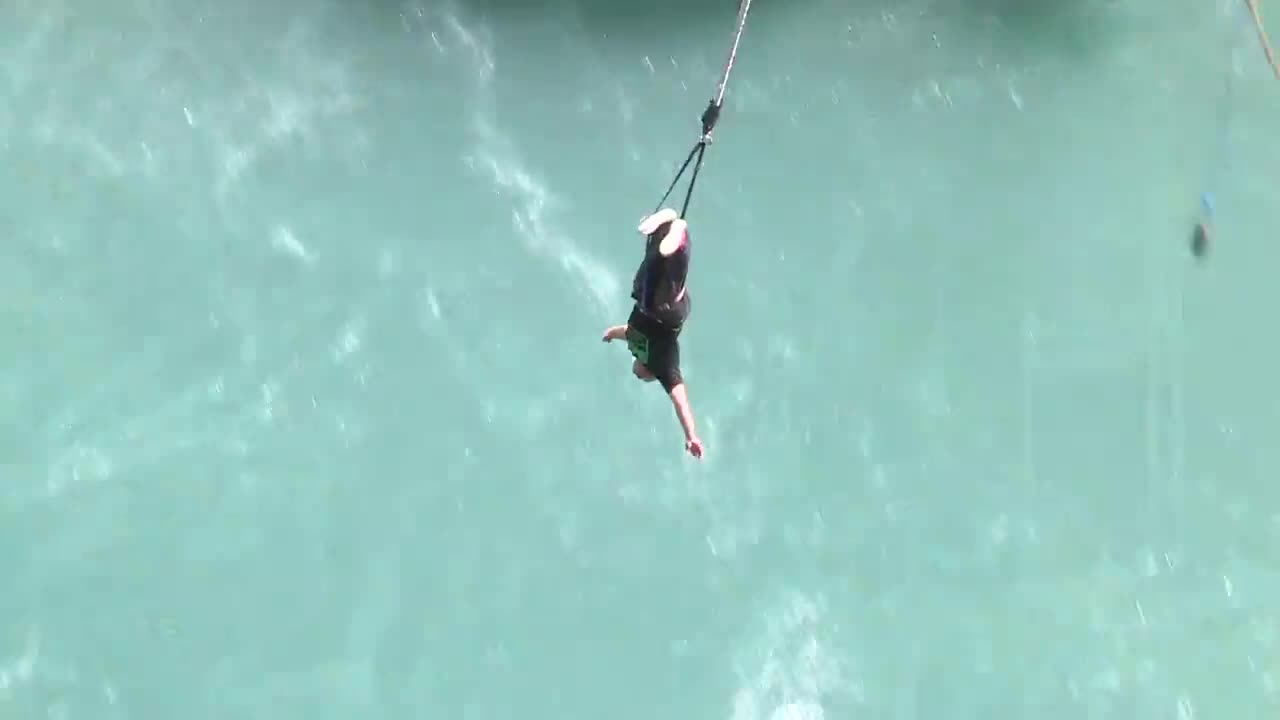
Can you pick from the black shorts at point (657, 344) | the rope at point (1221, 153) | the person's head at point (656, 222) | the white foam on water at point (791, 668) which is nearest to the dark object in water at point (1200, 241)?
the rope at point (1221, 153)

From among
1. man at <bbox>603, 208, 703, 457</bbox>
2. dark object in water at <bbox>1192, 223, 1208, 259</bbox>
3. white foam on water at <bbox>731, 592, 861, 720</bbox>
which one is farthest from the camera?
dark object in water at <bbox>1192, 223, 1208, 259</bbox>

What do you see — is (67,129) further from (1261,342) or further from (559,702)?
(1261,342)

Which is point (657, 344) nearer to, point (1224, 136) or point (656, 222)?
point (656, 222)

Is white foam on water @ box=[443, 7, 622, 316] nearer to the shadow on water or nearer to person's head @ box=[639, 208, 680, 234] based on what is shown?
the shadow on water

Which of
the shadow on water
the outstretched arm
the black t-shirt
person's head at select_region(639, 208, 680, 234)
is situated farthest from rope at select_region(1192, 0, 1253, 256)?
person's head at select_region(639, 208, 680, 234)

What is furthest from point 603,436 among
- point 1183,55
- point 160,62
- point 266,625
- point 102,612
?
point 1183,55

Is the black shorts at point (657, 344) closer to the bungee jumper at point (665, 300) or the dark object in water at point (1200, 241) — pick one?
the bungee jumper at point (665, 300)
